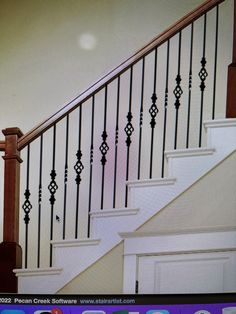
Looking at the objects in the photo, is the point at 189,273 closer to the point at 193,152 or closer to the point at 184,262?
the point at 184,262

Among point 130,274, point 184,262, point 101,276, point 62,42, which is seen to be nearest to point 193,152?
point 184,262

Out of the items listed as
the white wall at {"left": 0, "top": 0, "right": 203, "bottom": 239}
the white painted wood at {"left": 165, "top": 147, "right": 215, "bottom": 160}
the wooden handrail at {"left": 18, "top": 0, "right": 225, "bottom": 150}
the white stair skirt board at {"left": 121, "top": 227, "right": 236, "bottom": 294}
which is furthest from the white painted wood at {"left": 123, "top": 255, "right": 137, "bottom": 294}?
the white wall at {"left": 0, "top": 0, "right": 203, "bottom": 239}

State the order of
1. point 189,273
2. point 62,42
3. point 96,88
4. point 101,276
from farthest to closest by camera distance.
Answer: point 62,42, point 96,88, point 101,276, point 189,273

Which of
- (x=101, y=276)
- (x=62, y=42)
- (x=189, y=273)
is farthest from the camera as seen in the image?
(x=62, y=42)

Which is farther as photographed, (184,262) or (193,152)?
(193,152)

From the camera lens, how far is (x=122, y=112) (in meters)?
4.28

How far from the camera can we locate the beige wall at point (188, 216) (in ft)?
10.2

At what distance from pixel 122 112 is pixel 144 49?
0.98 meters

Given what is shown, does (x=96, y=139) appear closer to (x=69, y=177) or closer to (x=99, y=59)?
(x=69, y=177)

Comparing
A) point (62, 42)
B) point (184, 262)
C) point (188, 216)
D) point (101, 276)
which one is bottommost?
point (101, 276)

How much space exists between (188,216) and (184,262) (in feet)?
0.83

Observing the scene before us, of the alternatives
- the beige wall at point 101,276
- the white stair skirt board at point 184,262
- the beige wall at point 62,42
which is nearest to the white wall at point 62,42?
the beige wall at point 62,42

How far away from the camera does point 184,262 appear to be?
3051 mm

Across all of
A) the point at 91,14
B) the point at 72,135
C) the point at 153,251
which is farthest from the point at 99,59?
the point at 153,251
